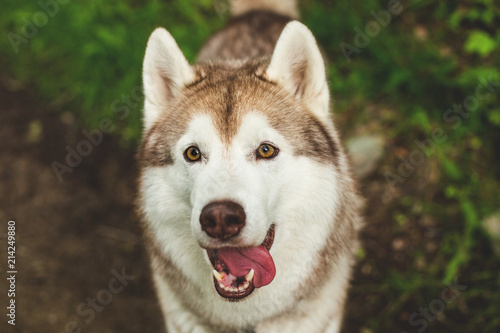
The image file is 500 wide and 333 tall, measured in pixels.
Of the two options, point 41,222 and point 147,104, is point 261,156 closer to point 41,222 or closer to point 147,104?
point 147,104

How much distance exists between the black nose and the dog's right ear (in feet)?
3.24

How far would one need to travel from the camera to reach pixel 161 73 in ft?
8.44

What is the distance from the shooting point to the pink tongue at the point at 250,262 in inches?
82.9

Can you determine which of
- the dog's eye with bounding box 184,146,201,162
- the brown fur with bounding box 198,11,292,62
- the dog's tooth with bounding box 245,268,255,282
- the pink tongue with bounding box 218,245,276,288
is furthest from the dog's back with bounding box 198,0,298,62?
the dog's tooth with bounding box 245,268,255,282

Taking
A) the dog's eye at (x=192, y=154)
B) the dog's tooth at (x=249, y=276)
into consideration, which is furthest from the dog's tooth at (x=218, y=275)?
the dog's eye at (x=192, y=154)

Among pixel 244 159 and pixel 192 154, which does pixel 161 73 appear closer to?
pixel 192 154

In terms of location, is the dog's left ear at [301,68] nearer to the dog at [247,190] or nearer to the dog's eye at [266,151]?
the dog at [247,190]

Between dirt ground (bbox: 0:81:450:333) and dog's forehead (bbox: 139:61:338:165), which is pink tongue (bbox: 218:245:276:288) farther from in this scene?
dirt ground (bbox: 0:81:450:333)

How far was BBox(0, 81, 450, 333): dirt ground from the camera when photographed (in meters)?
3.91

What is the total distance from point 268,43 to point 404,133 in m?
1.75

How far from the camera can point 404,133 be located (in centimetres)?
424

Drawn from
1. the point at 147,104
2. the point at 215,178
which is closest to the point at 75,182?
the point at 147,104

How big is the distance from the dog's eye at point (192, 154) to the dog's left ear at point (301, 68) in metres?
0.65

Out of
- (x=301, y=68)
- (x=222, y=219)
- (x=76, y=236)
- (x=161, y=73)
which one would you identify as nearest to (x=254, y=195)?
(x=222, y=219)
